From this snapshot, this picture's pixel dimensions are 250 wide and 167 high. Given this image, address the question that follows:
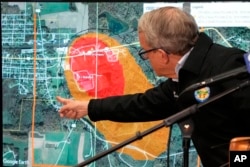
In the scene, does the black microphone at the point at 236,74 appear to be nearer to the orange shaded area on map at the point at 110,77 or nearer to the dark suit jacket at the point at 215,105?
the dark suit jacket at the point at 215,105

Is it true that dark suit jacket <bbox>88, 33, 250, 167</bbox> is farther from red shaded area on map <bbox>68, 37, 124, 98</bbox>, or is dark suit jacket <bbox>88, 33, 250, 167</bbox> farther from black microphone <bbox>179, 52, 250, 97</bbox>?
red shaded area on map <bbox>68, 37, 124, 98</bbox>

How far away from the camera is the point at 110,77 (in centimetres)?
219

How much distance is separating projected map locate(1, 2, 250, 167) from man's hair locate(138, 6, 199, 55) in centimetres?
71

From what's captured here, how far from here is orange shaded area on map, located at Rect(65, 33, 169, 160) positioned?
2162 millimetres

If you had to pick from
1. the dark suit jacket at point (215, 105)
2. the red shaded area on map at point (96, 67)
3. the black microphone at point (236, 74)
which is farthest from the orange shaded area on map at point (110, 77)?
the black microphone at point (236, 74)

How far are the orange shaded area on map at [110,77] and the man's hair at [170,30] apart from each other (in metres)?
0.72

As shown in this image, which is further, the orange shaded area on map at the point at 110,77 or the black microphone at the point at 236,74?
the orange shaded area on map at the point at 110,77

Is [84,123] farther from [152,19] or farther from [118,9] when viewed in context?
[152,19]

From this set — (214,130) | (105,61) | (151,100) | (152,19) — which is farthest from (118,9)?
(214,130)

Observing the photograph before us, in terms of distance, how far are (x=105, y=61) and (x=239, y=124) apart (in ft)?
2.99

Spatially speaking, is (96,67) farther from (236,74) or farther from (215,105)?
(236,74)

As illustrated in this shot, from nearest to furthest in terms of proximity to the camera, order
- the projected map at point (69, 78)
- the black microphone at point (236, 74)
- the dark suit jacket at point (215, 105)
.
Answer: the black microphone at point (236, 74) < the dark suit jacket at point (215, 105) < the projected map at point (69, 78)

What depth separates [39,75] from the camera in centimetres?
225

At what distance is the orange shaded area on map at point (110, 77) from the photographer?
2.16 meters
